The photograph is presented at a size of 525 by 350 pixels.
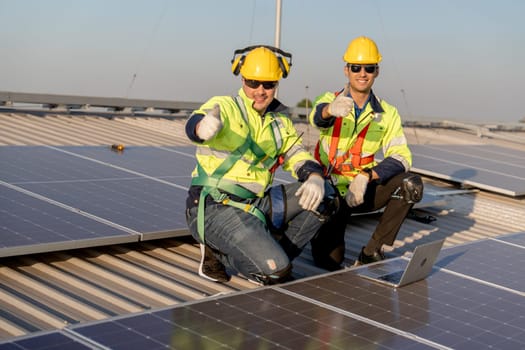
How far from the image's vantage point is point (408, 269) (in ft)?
18.2

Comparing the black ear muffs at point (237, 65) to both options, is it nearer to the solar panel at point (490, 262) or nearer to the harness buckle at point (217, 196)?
the harness buckle at point (217, 196)

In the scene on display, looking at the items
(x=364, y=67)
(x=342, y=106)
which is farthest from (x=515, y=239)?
(x=342, y=106)

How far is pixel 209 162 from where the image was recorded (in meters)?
6.14

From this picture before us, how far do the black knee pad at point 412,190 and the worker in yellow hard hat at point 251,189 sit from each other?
0.87m

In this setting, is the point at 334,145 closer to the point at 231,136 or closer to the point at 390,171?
the point at 390,171

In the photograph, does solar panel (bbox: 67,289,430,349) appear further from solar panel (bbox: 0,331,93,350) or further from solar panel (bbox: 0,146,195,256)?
solar panel (bbox: 0,146,195,256)

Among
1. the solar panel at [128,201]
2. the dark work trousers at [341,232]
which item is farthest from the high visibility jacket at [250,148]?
the dark work trousers at [341,232]

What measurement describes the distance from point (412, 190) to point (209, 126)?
2.30 meters

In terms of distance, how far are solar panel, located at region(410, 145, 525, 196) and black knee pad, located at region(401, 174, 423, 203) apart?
13.5ft

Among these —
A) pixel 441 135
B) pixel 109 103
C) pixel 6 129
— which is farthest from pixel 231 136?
pixel 441 135

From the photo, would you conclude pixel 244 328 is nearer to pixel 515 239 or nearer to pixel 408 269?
pixel 408 269

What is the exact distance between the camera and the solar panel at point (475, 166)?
1133cm

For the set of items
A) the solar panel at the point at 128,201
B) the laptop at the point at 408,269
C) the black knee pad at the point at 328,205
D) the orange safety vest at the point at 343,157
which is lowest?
the laptop at the point at 408,269

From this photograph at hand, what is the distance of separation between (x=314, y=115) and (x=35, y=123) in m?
7.17
